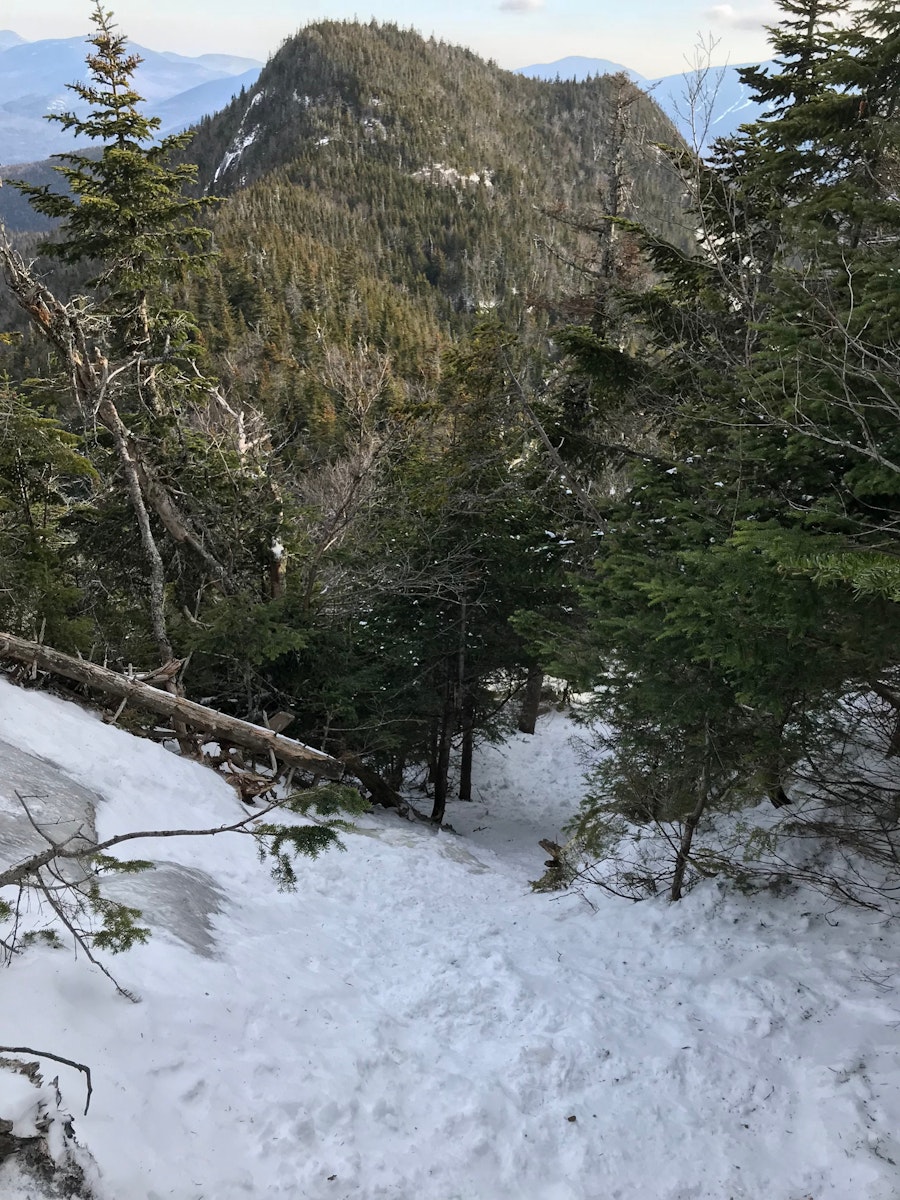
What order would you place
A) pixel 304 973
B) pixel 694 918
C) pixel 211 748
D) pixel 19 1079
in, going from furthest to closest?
pixel 211 748 → pixel 694 918 → pixel 304 973 → pixel 19 1079

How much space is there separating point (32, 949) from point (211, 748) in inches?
296

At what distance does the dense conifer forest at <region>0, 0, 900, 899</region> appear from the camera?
4844mm

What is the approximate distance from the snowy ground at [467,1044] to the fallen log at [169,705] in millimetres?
1808

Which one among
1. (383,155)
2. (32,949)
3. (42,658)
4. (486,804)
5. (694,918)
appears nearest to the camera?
(32,949)

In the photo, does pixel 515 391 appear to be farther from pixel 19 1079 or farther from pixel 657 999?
pixel 19 1079

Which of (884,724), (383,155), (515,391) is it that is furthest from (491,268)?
(884,724)

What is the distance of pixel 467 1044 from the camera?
481 centimetres

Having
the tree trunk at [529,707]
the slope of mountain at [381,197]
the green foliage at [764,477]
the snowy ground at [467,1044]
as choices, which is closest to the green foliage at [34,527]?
the snowy ground at [467,1044]

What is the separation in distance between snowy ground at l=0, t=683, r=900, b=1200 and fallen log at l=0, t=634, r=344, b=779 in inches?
71.2

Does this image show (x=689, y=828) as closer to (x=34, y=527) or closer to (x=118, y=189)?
(x=34, y=527)

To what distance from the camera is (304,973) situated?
512 centimetres

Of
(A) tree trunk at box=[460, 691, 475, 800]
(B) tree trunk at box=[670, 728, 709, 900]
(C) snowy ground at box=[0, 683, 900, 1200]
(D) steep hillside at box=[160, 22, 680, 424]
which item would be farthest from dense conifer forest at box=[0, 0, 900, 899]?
(D) steep hillside at box=[160, 22, 680, 424]

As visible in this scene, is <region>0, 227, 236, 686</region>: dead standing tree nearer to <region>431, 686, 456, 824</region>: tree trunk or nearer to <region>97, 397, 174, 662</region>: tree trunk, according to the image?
<region>97, 397, 174, 662</region>: tree trunk

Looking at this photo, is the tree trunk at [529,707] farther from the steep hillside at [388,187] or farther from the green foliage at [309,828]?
the green foliage at [309,828]
